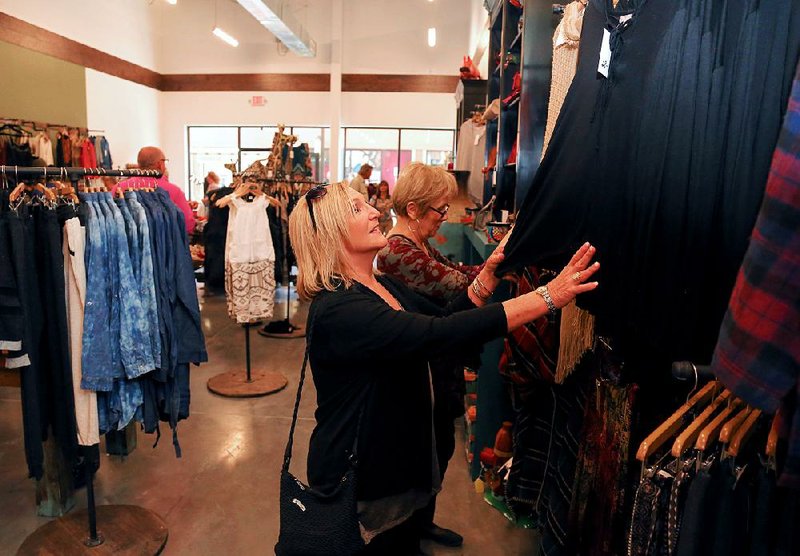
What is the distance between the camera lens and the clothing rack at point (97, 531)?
2584 mm

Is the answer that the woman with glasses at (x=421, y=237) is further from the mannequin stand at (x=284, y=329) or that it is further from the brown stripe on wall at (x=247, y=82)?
the brown stripe on wall at (x=247, y=82)

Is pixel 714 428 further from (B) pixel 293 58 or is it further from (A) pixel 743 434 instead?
(B) pixel 293 58

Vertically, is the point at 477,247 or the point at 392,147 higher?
the point at 392,147

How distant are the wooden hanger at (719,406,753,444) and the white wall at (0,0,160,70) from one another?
10657 mm

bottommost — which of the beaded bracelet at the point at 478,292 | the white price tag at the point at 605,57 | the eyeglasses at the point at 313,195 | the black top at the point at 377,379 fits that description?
the black top at the point at 377,379

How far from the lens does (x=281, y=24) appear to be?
1031 cm

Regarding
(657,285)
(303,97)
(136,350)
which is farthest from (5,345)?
(303,97)

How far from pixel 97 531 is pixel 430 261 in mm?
1991

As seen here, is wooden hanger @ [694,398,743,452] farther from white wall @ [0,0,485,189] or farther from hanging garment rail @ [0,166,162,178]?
white wall @ [0,0,485,189]

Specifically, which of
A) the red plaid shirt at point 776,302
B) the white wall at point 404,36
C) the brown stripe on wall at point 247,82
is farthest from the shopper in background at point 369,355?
the brown stripe on wall at point 247,82

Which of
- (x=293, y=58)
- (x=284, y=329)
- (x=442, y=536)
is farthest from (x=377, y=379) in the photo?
(x=293, y=58)

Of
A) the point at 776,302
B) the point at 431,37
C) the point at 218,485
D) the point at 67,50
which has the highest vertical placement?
the point at 431,37

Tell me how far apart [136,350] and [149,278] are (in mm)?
303

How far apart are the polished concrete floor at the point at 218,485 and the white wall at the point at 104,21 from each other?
7385 millimetres
